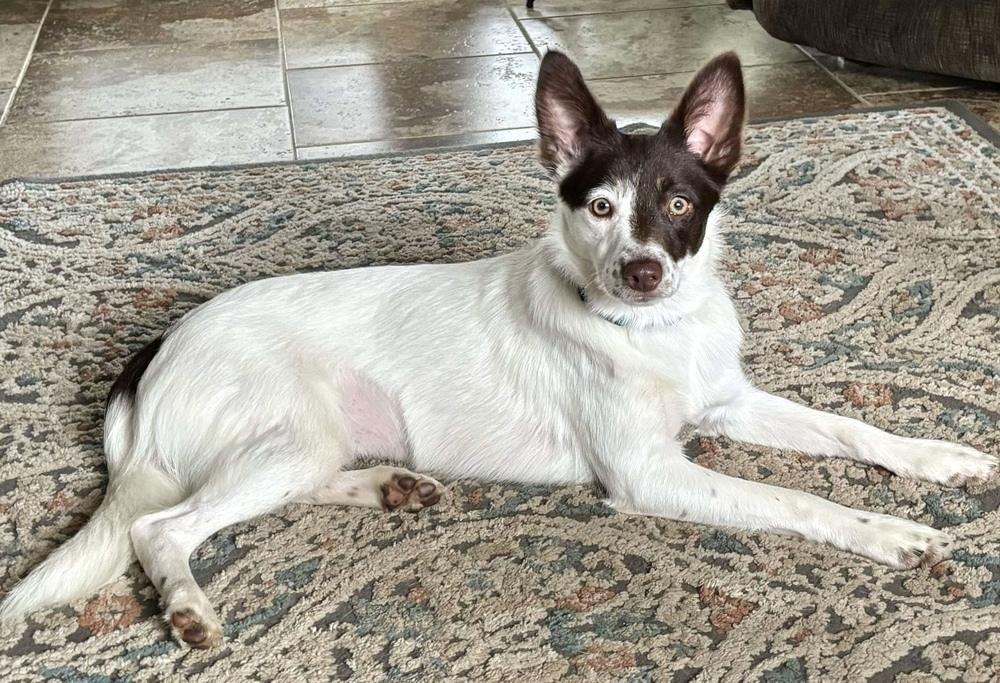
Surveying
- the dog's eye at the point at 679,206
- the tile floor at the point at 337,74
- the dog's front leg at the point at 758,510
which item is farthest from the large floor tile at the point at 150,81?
the dog's front leg at the point at 758,510

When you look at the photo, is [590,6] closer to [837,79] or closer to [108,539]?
[837,79]

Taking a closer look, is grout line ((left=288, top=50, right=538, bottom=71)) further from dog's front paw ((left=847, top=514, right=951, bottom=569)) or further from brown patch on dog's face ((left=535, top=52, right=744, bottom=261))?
dog's front paw ((left=847, top=514, right=951, bottom=569))

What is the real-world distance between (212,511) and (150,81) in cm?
326

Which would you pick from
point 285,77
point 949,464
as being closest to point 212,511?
point 949,464

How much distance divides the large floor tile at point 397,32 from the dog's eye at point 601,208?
3.09m

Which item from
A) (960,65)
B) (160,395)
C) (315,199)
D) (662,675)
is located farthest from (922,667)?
(960,65)

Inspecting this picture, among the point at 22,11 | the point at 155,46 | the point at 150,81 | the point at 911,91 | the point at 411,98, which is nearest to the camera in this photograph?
the point at 911,91

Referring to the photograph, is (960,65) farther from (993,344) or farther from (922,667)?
(922,667)

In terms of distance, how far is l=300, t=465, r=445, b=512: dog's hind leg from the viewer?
2010mm

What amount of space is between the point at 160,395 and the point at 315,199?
1.51 meters

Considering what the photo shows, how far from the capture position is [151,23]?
5297 mm

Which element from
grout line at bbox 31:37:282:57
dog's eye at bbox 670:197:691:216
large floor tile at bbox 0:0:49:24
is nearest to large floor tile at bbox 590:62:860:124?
grout line at bbox 31:37:282:57

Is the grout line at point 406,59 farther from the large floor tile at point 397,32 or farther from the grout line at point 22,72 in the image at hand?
the grout line at point 22,72

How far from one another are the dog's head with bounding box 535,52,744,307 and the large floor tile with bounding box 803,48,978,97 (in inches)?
97.8
